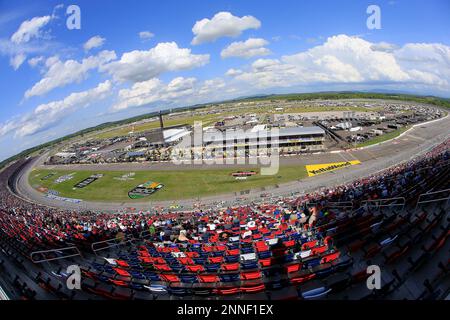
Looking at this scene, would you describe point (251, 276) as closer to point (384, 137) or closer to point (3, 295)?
point (3, 295)

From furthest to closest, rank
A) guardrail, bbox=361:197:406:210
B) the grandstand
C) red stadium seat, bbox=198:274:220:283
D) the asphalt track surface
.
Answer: the asphalt track surface < guardrail, bbox=361:197:406:210 < red stadium seat, bbox=198:274:220:283 < the grandstand

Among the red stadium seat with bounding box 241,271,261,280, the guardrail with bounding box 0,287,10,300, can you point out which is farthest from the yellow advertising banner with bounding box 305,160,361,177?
the guardrail with bounding box 0,287,10,300

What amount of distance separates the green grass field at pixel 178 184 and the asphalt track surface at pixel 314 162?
205 cm

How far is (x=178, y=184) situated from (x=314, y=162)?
92.3 feet

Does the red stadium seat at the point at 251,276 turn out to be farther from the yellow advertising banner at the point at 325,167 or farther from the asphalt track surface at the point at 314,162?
the yellow advertising banner at the point at 325,167

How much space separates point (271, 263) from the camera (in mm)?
11398

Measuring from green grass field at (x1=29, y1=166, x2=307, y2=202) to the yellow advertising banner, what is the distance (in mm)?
1288

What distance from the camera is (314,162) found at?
50875 millimetres

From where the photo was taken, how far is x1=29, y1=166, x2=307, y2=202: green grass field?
43188 millimetres

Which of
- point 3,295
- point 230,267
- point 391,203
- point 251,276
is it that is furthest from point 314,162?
point 3,295

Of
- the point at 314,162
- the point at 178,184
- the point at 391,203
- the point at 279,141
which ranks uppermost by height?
the point at 279,141

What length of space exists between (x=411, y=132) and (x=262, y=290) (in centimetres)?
7692

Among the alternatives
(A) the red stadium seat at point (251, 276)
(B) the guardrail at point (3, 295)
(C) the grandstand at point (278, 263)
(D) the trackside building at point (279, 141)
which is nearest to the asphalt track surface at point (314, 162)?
(D) the trackside building at point (279, 141)

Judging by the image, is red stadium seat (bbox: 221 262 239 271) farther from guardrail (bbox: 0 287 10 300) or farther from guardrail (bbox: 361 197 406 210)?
guardrail (bbox: 361 197 406 210)
